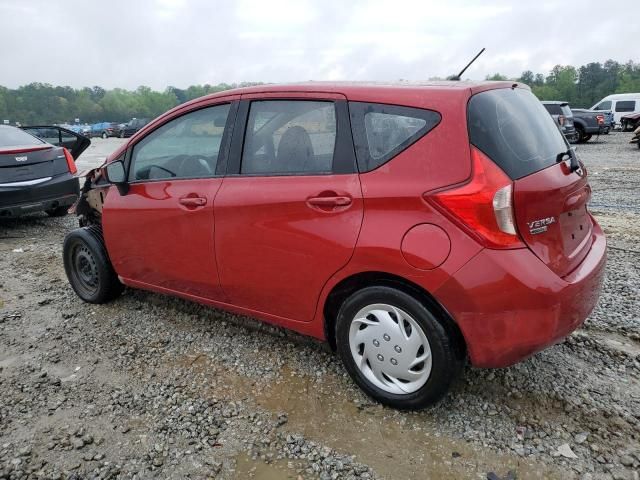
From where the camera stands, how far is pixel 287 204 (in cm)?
268

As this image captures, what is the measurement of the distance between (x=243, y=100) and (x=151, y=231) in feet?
3.71

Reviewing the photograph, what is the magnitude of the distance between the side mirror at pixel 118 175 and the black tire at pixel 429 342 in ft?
6.43

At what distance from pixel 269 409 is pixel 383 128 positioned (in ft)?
5.21

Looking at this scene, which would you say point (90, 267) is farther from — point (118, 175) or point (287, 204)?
point (287, 204)

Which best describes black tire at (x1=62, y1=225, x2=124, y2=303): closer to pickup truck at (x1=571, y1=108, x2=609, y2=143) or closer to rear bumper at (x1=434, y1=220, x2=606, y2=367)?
rear bumper at (x1=434, y1=220, x2=606, y2=367)

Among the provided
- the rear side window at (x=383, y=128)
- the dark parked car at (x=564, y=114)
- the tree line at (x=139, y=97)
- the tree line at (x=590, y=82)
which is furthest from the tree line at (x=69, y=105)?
the rear side window at (x=383, y=128)

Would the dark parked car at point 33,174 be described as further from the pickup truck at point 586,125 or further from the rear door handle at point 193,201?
the pickup truck at point 586,125

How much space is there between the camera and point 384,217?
7.79ft

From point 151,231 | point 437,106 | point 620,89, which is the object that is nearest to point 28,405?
point 151,231

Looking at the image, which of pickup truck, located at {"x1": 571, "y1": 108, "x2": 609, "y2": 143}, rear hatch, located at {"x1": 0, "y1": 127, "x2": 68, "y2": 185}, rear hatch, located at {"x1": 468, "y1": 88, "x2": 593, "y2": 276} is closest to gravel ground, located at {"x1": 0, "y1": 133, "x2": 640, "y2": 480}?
rear hatch, located at {"x1": 468, "y1": 88, "x2": 593, "y2": 276}

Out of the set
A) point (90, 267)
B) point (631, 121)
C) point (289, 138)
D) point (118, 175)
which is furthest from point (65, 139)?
point (631, 121)

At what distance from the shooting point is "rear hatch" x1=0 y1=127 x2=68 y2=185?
6.27m

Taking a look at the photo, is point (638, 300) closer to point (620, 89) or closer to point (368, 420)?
point (368, 420)

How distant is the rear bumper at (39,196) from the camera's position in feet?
20.3
